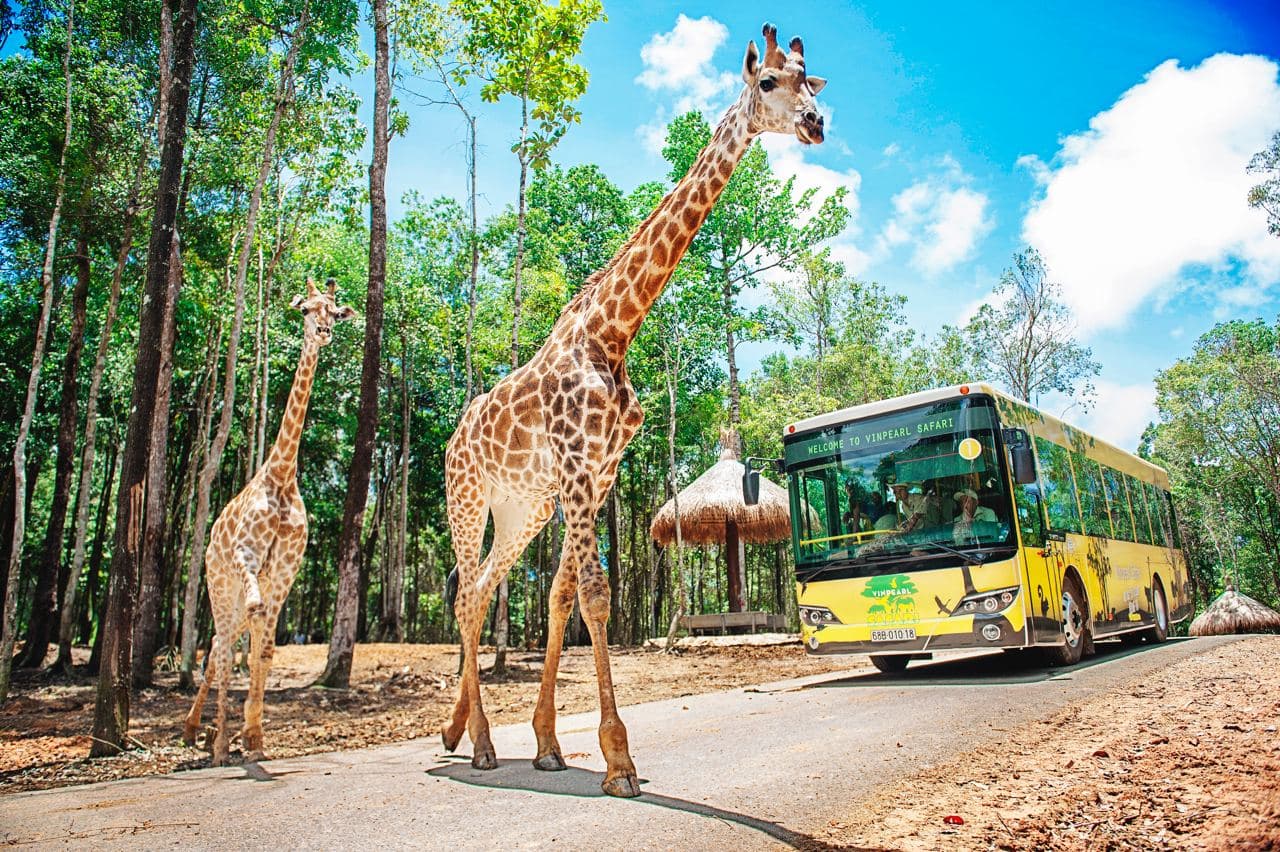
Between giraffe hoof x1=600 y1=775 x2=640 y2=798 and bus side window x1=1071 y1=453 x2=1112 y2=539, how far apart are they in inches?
353

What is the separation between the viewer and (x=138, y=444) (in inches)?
251

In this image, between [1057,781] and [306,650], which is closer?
[1057,781]

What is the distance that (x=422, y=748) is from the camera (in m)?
6.07

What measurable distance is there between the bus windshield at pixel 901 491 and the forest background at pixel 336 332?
5.14 m

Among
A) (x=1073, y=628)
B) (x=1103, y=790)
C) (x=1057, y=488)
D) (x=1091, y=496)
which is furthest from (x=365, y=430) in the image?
(x=1091, y=496)

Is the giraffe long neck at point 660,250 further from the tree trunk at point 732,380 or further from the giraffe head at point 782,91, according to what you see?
the tree trunk at point 732,380

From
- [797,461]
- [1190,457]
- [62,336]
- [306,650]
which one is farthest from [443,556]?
[1190,457]

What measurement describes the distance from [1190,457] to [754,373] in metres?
18.5

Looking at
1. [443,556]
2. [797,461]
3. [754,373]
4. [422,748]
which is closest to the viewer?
[422,748]

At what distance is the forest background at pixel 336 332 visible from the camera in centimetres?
1163

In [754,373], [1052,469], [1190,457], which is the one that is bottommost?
[1052,469]

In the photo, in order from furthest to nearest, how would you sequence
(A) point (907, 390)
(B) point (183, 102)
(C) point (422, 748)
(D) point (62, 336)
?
(A) point (907, 390), (D) point (62, 336), (B) point (183, 102), (C) point (422, 748)

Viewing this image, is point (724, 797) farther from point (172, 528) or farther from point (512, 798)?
point (172, 528)

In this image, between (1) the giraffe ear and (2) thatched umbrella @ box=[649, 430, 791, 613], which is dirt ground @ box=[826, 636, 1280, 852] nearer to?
(1) the giraffe ear
